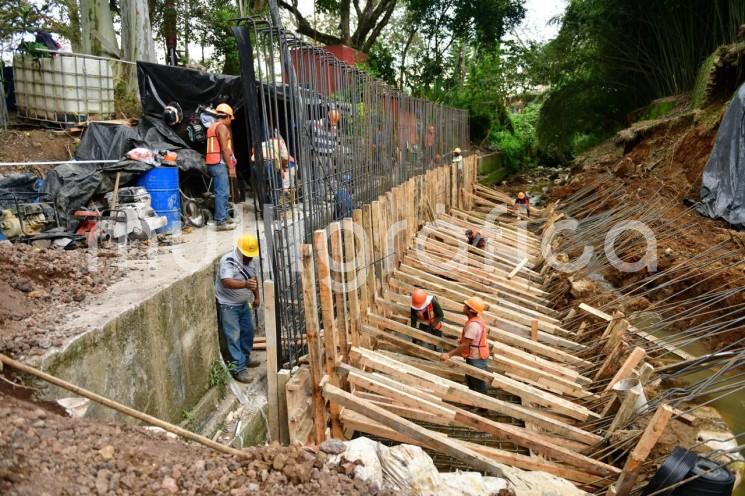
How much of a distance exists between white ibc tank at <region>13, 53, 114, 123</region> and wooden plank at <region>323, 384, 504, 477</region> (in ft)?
23.8

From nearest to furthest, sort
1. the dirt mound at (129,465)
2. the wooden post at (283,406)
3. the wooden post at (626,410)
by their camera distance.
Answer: the dirt mound at (129,465) < the wooden post at (283,406) < the wooden post at (626,410)

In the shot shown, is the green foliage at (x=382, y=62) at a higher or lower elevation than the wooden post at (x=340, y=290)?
higher

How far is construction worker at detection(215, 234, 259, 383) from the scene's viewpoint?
488 cm

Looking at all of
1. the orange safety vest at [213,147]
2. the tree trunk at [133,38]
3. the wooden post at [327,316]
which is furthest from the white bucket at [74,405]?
the tree trunk at [133,38]

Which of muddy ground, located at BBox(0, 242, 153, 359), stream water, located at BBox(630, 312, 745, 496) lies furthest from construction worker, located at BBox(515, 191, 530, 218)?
muddy ground, located at BBox(0, 242, 153, 359)

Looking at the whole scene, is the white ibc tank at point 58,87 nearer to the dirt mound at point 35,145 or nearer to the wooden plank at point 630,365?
the dirt mound at point 35,145

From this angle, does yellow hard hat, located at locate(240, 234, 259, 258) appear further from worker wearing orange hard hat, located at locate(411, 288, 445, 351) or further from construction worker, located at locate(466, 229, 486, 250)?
construction worker, located at locate(466, 229, 486, 250)

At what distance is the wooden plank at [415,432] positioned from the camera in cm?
327

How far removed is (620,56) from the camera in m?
17.8

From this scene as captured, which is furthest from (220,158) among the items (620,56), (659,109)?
(620,56)

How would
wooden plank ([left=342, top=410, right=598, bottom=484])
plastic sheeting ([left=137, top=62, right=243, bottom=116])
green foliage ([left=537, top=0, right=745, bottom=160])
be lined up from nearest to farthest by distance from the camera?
wooden plank ([left=342, top=410, right=598, bottom=484]), plastic sheeting ([left=137, top=62, right=243, bottom=116]), green foliage ([left=537, top=0, right=745, bottom=160])

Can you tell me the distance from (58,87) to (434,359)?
735cm

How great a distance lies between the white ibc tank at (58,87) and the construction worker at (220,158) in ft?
9.73

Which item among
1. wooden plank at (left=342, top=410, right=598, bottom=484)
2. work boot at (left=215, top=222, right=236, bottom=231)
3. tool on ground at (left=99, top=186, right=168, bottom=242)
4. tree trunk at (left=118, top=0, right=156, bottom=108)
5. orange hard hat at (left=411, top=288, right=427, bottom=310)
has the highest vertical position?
tree trunk at (left=118, top=0, right=156, bottom=108)
